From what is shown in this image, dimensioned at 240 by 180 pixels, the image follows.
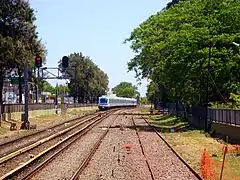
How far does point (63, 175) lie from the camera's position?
57.9 feet

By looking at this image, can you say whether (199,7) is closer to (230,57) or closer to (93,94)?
(230,57)

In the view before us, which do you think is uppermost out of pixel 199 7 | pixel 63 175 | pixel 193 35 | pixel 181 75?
pixel 199 7

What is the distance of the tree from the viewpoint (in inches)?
2282

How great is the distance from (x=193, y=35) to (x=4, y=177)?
89.1ft

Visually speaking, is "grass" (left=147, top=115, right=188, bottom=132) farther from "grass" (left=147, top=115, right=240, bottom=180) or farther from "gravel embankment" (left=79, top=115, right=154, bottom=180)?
"gravel embankment" (left=79, top=115, right=154, bottom=180)

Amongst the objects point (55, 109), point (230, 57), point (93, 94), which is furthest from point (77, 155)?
point (93, 94)

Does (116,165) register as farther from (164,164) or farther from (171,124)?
(171,124)

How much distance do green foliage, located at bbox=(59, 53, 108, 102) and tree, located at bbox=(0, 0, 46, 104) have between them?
8398 centimetres

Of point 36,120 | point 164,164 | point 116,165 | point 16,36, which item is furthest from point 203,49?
point 36,120

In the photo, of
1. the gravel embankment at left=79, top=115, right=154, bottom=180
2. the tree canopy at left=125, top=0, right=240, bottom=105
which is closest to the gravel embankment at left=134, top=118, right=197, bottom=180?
the gravel embankment at left=79, top=115, right=154, bottom=180

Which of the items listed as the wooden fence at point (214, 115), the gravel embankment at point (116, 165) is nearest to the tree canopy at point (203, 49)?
the wooden fence at point (214, 115)

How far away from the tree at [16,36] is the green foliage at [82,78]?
8398cm

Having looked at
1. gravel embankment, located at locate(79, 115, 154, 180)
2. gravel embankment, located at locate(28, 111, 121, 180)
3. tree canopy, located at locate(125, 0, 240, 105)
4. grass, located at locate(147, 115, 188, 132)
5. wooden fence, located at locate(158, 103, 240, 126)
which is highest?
tree canopy, located at locate(125, 0, 240, 105)

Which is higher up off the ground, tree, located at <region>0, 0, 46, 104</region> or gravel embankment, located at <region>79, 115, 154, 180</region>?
tree, located at <region>0, 0, 46, 104</region>
